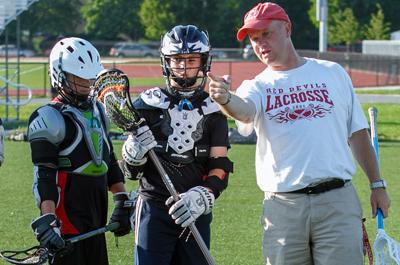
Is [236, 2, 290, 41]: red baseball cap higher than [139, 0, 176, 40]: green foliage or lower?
higher

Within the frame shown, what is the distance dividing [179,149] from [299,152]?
73 cm

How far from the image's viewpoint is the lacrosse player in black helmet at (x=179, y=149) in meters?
5.03

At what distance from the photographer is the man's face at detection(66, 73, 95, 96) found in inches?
204

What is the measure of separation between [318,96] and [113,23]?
238 ft

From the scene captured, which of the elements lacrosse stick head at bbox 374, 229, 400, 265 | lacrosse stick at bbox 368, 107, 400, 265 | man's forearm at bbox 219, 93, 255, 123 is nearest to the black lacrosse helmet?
man's forearm at bbox 219, 93, 255, 123

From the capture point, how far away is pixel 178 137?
505 centimetres

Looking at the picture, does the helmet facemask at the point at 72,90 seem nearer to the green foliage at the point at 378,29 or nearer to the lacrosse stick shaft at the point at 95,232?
the lacrosse stick shaft at the point at 95,232

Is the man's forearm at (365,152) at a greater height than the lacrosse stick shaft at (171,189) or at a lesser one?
greater

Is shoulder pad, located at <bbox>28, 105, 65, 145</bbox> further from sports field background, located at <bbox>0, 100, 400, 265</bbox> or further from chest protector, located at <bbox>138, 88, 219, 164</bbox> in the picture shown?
sports field background, located at <bbox>0, 100, 400, 265</bbox>

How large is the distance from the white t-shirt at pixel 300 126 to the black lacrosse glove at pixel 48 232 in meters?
1.10

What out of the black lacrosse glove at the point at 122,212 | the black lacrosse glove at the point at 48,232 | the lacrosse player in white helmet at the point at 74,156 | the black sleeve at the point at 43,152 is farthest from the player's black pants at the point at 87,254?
the black sleeve at the point at 43,152

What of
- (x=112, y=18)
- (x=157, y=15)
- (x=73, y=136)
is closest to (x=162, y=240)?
(x=73, y=136)

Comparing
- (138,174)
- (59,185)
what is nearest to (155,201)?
(138,174)

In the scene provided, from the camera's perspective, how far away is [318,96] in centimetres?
469
